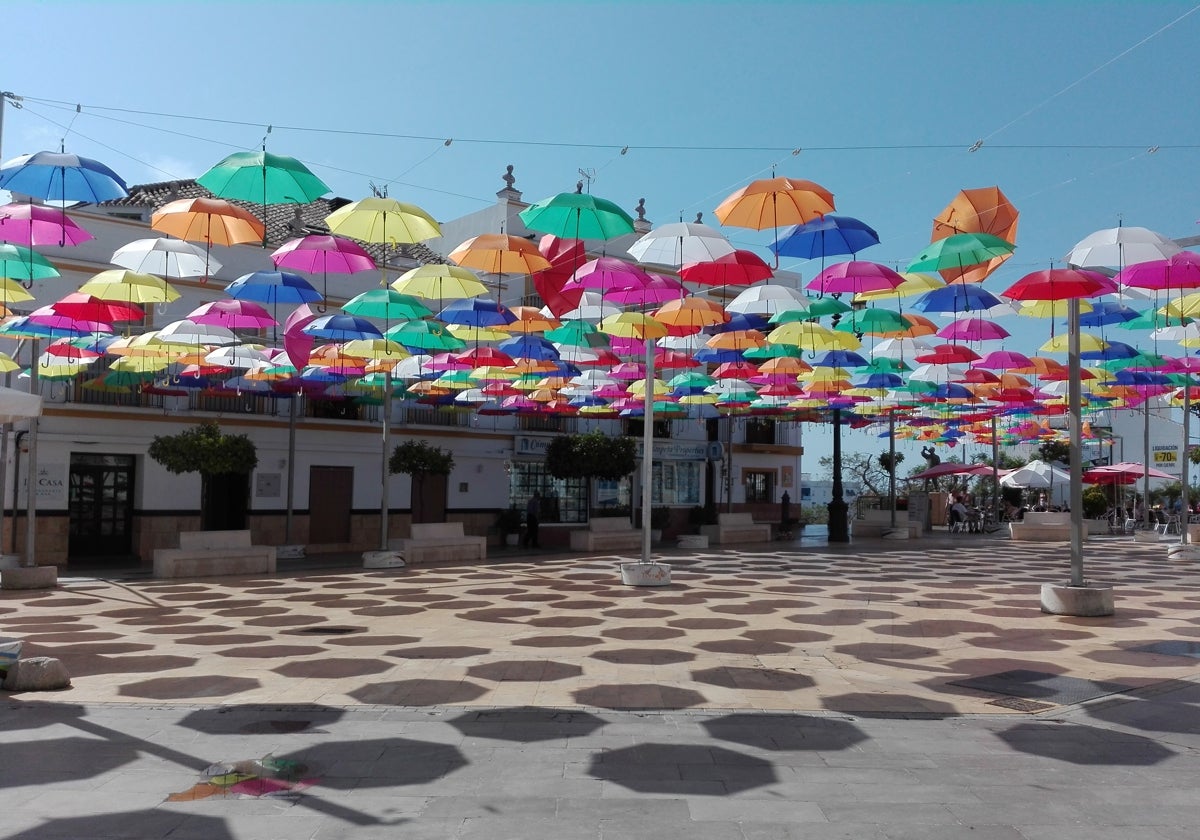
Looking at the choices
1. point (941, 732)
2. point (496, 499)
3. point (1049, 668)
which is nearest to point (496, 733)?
point (941, 732)

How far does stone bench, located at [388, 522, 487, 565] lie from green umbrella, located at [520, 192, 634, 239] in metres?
11.7

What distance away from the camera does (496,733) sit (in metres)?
6.60

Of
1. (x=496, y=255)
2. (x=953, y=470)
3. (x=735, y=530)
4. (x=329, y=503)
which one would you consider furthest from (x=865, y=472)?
(x=496, y=255)

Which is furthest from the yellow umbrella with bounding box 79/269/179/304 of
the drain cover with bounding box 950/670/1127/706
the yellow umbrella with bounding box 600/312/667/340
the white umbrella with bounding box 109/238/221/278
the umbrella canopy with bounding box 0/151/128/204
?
the drain cover with bounding box 950/670/1127/706

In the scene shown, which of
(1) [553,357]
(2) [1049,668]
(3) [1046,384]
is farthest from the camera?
(3) [1046,384]

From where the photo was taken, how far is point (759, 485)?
3728cm

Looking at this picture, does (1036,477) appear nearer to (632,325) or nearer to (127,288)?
(632,325)

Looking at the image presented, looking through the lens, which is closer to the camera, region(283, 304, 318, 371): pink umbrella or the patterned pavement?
the patterned pavement

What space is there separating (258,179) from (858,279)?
7444mm

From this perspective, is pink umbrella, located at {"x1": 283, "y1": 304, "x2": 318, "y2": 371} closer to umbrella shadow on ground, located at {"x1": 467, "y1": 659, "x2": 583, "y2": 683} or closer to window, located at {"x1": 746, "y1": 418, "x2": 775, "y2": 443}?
umbrella shadow on ground, located at {"x1": 467, "y1": 659, "x2": 583, "y2": 683}

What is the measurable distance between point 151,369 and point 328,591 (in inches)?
250

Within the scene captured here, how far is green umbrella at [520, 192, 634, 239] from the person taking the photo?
11094 millimetres

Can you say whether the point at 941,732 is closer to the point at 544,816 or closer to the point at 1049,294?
the point at 544,816

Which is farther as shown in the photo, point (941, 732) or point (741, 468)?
point (741, 468)
